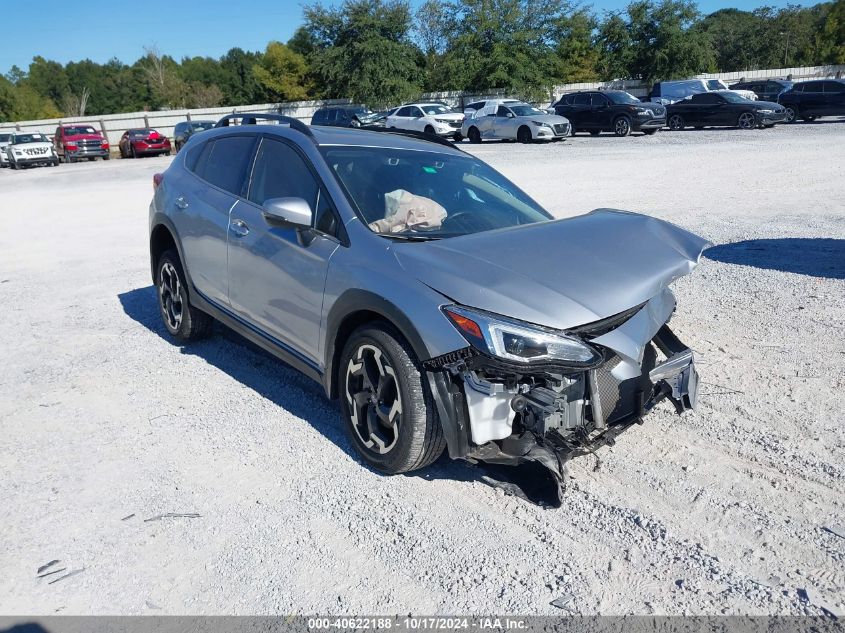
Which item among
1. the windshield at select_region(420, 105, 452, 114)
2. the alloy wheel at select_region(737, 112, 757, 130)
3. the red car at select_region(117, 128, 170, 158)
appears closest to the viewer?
the alloy wheel at select_region(737, 112, 757, 130)

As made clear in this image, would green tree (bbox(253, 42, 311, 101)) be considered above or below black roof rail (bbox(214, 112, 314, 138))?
above

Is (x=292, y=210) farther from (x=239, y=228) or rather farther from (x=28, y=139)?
(x=28, y=139)

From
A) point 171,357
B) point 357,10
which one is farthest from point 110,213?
point 357,10

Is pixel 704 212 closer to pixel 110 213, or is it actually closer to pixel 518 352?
pixel 518 352

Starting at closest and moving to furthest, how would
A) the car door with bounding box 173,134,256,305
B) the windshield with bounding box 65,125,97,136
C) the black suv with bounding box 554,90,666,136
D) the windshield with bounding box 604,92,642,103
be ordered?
the car door with bounding box 173,134,256,305
the black suv with bounding box 554,90,666,136
the windshield with bounding box 604,92,642,103
the windshield with bounding box 65,125,97,136

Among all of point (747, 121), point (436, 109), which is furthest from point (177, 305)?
point (436, 109)

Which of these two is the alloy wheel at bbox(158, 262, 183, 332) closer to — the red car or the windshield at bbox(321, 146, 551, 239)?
the windshield at bbox(321, 146, 551, 239)

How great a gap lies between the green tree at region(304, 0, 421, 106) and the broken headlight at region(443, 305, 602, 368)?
49.5 meters

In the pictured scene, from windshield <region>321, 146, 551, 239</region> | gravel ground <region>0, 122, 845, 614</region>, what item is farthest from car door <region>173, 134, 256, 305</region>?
windshield <region>321, 146, 551, 239</region>

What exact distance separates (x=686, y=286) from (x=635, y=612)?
4777 mm

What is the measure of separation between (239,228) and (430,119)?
28738 millimetres

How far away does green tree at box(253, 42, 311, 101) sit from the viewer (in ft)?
222

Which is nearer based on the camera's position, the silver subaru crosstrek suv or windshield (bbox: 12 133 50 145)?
the silver subaru crosstrek suv

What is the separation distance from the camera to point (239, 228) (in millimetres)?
4840
